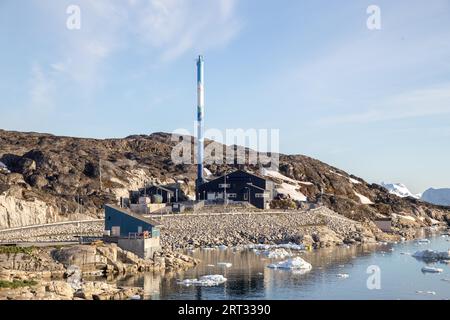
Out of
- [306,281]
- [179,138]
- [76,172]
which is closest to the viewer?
[306,281]

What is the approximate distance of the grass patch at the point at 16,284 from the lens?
2824 cm

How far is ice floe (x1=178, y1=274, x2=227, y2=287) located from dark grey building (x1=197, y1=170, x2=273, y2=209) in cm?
4540

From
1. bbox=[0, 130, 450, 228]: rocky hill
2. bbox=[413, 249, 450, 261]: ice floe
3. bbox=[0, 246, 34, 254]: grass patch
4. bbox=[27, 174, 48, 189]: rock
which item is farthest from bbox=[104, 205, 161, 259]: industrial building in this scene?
bbox=[27, 174, 48, 189]: rock

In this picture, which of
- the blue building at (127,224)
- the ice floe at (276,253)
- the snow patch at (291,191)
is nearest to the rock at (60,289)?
the blue building at (127,224)

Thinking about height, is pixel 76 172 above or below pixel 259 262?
above

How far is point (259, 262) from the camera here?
48.7 m

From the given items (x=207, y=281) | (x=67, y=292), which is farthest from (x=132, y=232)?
(x=67, y=292)

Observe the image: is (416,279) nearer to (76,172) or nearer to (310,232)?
(310,232)

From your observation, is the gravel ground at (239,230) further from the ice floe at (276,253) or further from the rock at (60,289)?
the rock at (60,289)

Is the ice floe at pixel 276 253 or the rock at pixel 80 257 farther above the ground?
the rock at pixel 80 257

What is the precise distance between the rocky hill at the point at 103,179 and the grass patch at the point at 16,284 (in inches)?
1316

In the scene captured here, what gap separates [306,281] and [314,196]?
234ft
